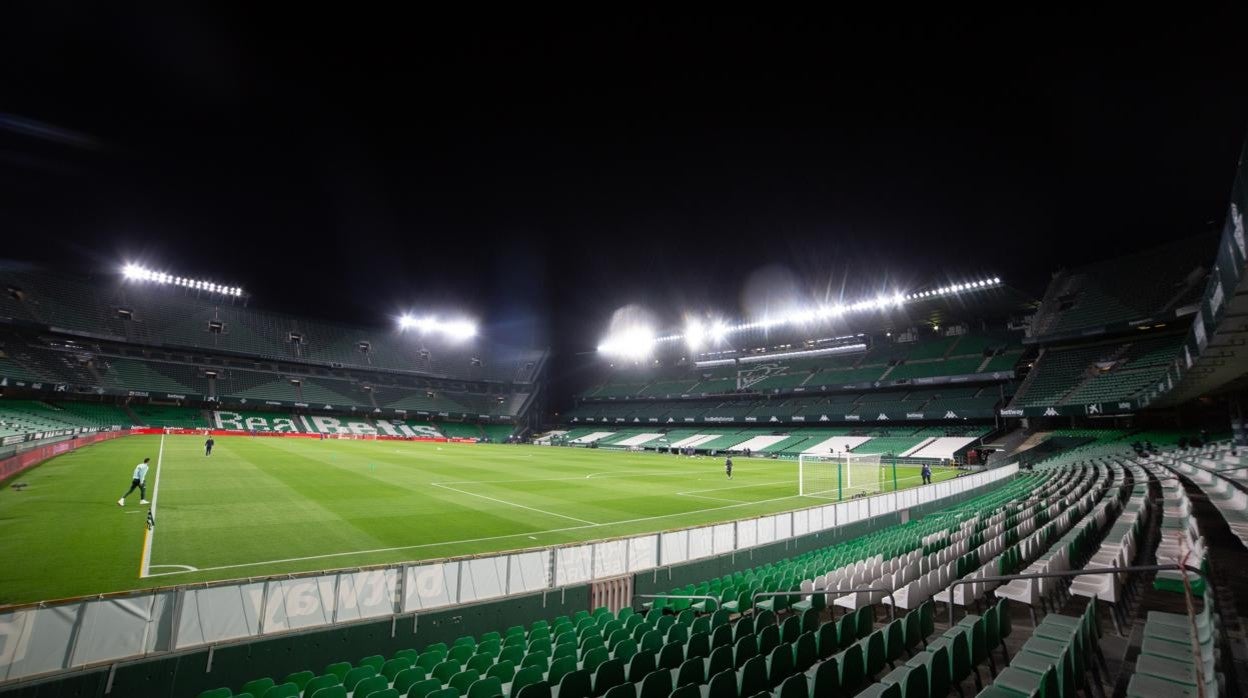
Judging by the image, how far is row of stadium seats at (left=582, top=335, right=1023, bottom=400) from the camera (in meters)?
50.2

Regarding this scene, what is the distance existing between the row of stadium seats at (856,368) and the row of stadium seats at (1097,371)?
451 centimetres

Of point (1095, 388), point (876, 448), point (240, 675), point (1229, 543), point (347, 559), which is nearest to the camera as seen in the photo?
point (240, 675)

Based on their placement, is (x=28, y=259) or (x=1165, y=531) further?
(x=28, y=259)

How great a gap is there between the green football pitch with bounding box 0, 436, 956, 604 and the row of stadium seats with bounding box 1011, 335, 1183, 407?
12660 mm

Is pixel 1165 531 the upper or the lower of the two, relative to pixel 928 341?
lower

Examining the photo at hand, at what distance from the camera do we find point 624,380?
89750 millimetres

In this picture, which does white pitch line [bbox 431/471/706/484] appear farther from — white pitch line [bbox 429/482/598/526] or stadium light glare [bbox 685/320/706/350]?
stadium light glare [bbox 685/320/706/350]

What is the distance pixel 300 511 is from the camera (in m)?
18.2

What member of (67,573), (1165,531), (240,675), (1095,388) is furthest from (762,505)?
(1095,388)

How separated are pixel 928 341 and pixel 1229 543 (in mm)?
54609

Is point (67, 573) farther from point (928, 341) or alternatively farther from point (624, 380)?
point (624, 380)

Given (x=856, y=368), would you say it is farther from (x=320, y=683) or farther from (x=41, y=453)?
(x=41, y=453)

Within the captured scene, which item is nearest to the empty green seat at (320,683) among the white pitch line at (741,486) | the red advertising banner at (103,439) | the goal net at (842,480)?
the goal net at (842,480)

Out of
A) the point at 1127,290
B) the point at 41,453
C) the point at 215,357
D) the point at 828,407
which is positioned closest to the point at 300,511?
the point at 41,453
